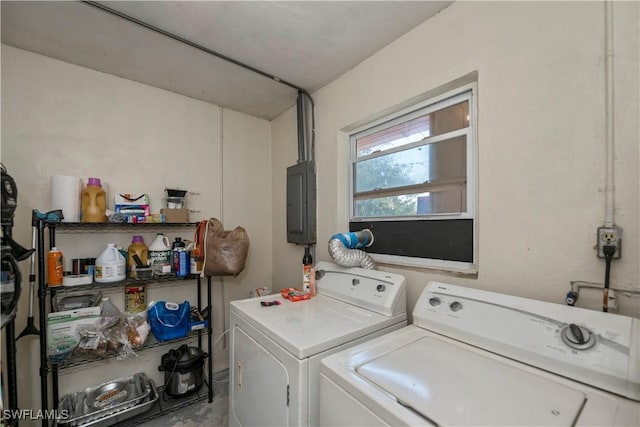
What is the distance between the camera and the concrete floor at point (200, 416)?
186 centimetres

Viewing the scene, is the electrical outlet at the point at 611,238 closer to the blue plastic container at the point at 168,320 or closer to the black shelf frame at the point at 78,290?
the black shelf frame at the point at 78,290

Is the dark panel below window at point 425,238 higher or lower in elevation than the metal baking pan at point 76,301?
higher

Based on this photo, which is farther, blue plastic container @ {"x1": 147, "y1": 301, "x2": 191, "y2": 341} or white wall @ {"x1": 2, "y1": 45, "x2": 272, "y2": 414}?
blue plastic container @ {"x1": 147, "y1": 301, "x2": 191, "y2": 341}

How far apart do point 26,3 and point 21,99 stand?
65 centimetres

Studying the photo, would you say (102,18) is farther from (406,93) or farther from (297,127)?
(406,93)

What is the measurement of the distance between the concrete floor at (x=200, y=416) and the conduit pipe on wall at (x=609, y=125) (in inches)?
96.7

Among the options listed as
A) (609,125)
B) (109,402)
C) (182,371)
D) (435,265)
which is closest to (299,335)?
(435,265)

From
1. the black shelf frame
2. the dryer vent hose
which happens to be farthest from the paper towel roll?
the dryer vent hose

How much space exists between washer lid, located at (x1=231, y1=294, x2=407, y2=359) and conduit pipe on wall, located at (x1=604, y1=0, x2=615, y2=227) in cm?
94

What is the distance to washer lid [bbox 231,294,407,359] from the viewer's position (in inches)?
42.2

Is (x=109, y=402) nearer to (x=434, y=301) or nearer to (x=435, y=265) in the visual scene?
(x=434, y=301)

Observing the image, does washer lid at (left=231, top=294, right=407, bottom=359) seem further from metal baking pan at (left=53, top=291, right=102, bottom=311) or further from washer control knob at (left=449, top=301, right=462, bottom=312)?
metal baking pan at (left=53, top=291, right=102, bottom=311)

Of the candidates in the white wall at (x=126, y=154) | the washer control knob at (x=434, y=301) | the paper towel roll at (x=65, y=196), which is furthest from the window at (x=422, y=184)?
the paper towel roll at (x=65, y=196)

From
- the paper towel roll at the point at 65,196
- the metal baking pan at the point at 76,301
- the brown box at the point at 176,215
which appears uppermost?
the paper towel roll at the point at 65,196
